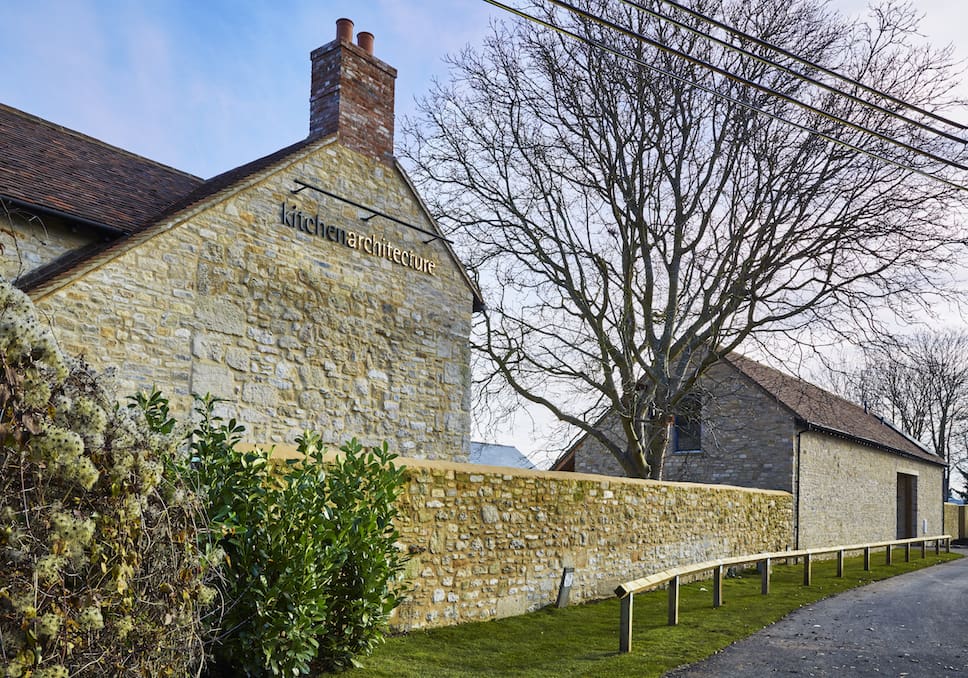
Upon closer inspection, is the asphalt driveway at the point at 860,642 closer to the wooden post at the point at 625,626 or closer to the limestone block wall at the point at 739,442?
the wooden post at the point at 625,626

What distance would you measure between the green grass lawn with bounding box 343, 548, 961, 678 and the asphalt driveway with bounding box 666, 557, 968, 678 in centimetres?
32

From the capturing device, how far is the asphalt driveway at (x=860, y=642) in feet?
24.2

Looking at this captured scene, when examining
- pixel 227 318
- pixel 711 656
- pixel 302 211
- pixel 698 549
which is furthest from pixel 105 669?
pixel 698 549

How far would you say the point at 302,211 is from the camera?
38.2 feet

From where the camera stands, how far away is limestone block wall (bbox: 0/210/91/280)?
9.30 meters

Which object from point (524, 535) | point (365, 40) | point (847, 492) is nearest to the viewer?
point (524, 535)

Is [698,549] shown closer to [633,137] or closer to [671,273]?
[671,273]

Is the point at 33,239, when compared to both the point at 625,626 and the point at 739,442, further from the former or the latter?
the point at 739,442

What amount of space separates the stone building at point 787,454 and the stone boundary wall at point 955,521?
27.9ft

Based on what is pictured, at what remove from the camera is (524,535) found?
1032 centimetres

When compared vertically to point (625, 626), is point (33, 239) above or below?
above

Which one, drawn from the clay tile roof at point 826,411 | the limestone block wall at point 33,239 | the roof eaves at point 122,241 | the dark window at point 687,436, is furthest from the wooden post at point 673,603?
the dark window at point 687,436

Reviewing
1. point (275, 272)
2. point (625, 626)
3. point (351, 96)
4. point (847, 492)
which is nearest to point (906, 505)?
point (847, 492)

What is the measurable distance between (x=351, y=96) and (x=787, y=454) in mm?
14306
